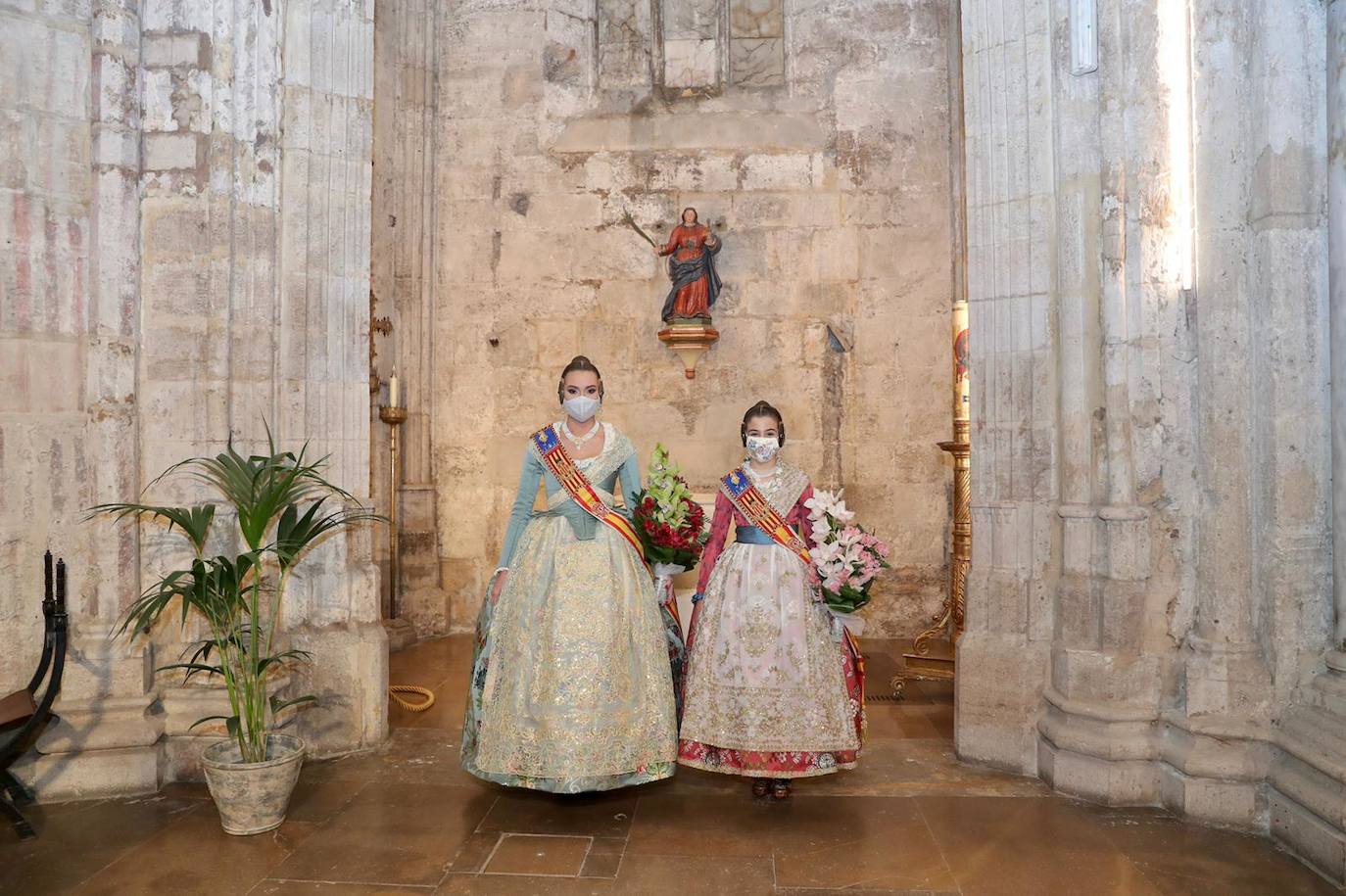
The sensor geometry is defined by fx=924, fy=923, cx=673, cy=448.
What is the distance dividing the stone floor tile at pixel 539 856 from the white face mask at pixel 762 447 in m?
1.63

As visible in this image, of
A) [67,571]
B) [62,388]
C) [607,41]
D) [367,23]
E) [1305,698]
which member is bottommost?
[1305,698]

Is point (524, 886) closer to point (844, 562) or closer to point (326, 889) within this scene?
point (326, 889)

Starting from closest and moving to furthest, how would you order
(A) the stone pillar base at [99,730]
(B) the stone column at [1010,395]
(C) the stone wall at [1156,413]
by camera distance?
(C) the stone wall at [1156,413] → (A) the stone pillar base at [99,730] → (B) the stone column at [1010,395]

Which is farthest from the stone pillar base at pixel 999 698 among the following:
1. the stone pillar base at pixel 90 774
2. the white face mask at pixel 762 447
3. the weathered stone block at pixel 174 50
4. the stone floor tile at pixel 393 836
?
the weathered stone block at pixel 174 50

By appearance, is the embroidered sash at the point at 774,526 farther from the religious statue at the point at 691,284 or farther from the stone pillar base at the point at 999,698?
the religious statue at the point at 691,284

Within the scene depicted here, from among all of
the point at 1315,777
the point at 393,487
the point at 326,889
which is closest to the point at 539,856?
the point at 326,889

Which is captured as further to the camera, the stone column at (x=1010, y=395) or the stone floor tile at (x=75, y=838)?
the stone column at (x=1010, y=395)

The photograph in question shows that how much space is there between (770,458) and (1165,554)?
170 centimetres

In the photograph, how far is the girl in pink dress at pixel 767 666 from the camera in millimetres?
3666

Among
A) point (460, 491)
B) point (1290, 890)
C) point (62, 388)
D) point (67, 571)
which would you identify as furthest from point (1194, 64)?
point (460, 491)

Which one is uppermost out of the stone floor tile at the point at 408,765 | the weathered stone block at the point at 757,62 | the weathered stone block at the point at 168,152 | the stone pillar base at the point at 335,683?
the weathered stone block at the point at 757,62

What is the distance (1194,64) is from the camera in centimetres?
381

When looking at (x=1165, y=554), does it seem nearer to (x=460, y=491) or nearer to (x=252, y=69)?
(x=252, y=69)

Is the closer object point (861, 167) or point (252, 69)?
point (252, 69)
